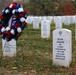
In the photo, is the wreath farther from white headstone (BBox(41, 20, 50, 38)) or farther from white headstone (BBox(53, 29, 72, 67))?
white headstone (BBox(41, 20, 50, 38))

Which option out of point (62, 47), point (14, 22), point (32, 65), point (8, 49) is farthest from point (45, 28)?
point (14, 22)

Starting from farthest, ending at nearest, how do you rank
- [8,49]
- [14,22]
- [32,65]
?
1. [8,49]
2. [32,65]
3. [14,22]

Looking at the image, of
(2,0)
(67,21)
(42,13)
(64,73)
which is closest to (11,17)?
(64,73)

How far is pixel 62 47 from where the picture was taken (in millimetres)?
10156

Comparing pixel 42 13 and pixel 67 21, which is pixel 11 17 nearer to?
pixel 67 21

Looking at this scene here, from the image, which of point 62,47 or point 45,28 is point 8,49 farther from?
point 45,28

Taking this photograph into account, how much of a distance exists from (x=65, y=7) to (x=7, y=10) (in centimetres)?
4900

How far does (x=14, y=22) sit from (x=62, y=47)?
64.1 inches

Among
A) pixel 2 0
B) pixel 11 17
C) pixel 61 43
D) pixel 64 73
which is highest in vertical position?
pixel 2 0

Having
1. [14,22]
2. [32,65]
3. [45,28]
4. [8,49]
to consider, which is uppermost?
[14,22]

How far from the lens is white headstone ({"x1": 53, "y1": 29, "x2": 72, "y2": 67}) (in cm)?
1005

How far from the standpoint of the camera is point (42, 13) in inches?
2235

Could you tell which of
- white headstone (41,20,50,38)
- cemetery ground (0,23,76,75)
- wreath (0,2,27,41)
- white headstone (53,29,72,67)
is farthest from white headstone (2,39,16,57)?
white headstone (41,20,50,38)

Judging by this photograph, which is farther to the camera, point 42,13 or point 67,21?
point 42,13
